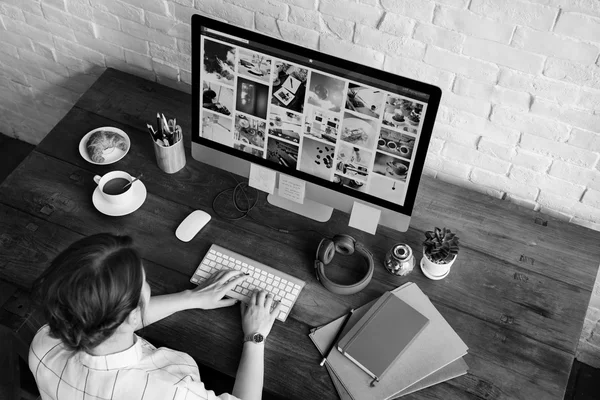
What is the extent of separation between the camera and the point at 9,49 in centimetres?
240

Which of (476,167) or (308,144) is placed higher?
(308,144)

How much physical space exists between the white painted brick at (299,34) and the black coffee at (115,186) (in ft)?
2.09

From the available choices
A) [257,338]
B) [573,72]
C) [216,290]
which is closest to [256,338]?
[257,338]

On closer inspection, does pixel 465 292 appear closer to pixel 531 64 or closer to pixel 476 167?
pixel 476 167

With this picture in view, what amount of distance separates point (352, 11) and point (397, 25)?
13 centimetres

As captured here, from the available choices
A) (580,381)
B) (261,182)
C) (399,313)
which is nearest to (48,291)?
(261,182)

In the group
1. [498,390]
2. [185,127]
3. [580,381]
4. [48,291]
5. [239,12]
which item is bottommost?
[580,381]

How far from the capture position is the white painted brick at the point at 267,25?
1.81m

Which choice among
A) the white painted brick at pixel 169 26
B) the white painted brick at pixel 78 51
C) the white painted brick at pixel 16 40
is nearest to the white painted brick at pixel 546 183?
the white painted brick at pixel 169 26

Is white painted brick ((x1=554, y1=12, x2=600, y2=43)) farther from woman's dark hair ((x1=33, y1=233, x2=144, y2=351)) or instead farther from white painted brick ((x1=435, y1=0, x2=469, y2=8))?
woman's dark hair ((x1=33, y1=233, x2=144, y2=351))

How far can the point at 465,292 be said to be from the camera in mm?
1668

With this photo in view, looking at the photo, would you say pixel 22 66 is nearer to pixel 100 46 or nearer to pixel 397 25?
pixel 100 46

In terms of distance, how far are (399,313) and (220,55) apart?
0.79m

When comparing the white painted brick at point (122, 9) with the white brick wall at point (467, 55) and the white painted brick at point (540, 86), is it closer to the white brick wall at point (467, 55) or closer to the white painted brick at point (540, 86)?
the white brick wall at point (467, 55)
